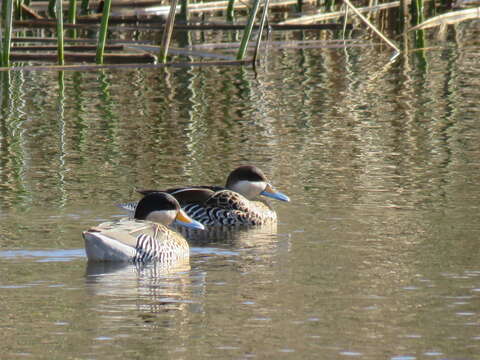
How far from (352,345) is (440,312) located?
0.90m

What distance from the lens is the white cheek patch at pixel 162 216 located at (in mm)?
10305

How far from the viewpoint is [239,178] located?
1195 centimetres

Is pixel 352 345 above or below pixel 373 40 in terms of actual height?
below

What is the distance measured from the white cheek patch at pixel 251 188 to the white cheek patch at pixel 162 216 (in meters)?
1.49

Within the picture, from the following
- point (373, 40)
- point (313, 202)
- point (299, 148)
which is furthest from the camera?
point (373, 40)

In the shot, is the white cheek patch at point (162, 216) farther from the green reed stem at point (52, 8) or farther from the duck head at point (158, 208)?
the green reed stem at point (52, 8)

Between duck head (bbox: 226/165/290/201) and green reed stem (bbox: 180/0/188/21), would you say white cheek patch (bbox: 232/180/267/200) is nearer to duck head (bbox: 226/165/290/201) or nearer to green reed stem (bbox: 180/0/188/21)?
duck head (bbox: 226/165/290/201)

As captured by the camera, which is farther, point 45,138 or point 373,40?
point 373,40

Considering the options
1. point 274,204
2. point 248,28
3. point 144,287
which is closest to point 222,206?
point 274,204

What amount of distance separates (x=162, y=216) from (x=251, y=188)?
1.63m

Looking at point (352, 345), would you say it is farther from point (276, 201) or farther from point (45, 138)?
point (45, 138)

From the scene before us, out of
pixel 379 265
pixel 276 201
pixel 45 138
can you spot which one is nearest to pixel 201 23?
pixel 45 138

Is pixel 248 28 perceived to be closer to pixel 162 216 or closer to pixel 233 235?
pixel 233 235

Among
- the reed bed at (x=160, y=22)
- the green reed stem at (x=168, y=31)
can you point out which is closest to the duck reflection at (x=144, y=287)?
the reed bed at (x=160, y=22)
